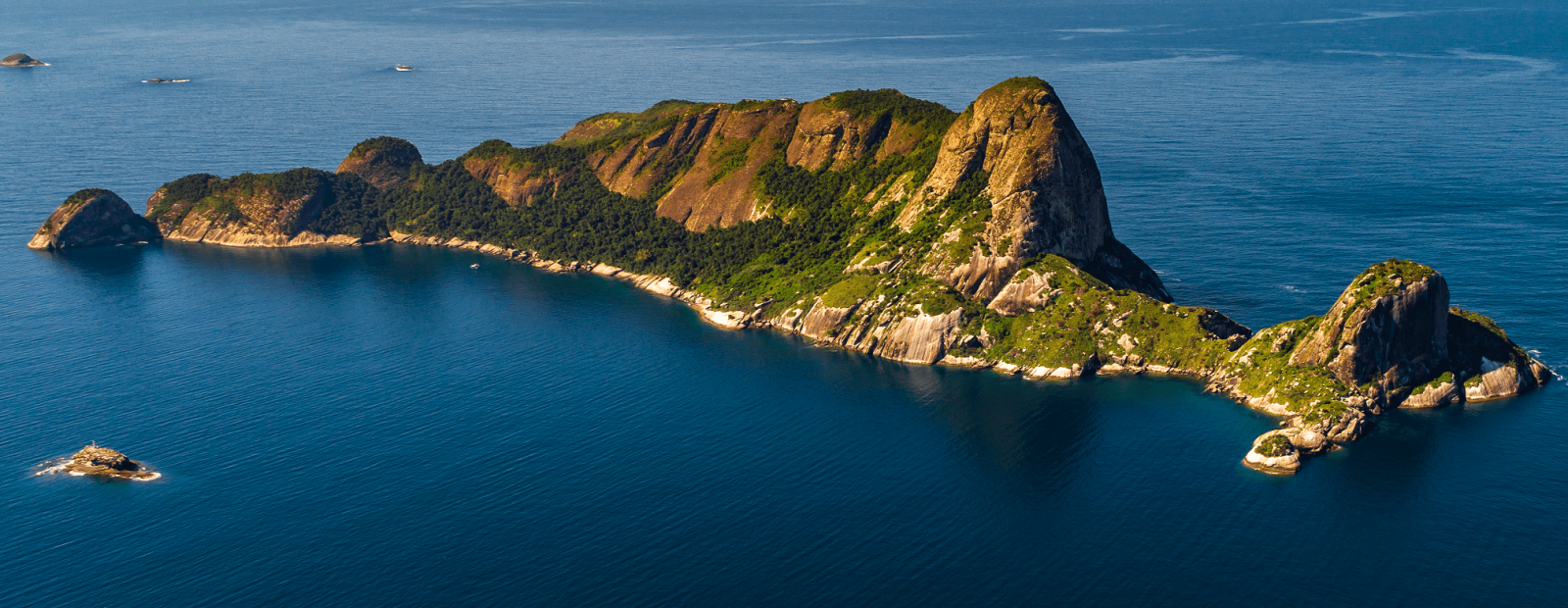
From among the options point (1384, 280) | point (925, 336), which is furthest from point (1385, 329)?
point (925, 336)

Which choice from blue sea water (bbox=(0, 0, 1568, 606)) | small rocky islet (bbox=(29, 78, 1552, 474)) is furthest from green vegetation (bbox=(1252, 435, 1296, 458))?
blue sea water (bbox=(0, 0, 1568, 606))

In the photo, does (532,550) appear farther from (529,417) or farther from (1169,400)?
(1169,400)

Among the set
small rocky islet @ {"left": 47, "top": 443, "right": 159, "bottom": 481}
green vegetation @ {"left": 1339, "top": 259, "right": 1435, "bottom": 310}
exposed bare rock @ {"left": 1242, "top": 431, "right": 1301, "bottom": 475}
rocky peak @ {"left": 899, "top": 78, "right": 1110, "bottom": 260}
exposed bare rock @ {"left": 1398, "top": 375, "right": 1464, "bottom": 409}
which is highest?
rocky peak @ {"left": 899, "top": 78, "right": 1110, "bottom": 260}

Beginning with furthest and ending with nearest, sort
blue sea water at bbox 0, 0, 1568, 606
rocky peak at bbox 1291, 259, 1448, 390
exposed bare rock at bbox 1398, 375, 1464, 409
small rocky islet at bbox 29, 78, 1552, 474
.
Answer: exposed bare rock at bbox 1398, 375, 1464, 409, small rocky islet at bbox 29, 78, 1552, 474, rocky peak at bbox 1291, 259, 1448, 390, blue sea water at bbox 0, 0, 1568, 606

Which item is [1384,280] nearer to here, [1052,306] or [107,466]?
[1052,306]

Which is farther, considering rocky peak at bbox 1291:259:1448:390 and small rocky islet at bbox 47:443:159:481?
rocky peak at bbox 1291:259:1448:390

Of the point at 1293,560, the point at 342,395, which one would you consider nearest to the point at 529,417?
the point at 342,395

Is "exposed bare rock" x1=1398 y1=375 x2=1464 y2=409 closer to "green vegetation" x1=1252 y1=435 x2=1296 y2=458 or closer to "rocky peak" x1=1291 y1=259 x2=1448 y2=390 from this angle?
"rocky peak" x1=1291 y1=259 x2=1448 y2=390
